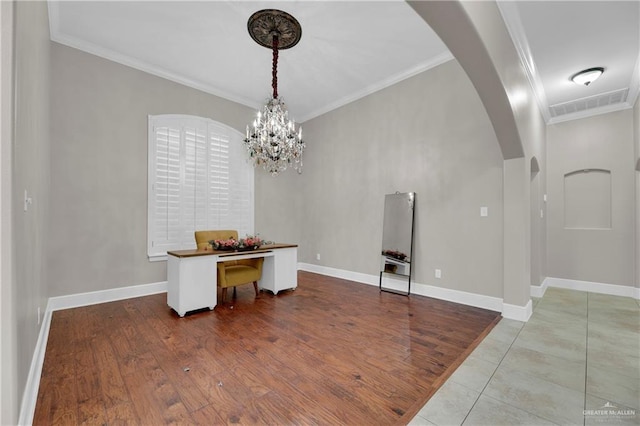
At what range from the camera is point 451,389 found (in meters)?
1.98

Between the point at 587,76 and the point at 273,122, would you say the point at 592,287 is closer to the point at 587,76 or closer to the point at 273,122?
the point at 587,76

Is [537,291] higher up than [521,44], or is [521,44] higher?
[521,44]

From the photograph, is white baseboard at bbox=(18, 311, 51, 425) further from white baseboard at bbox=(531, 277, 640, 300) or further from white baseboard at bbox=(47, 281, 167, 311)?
white baseboard at bbox=(531, 277, 640, 300)

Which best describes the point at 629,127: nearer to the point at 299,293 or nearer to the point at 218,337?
the point at 299,293

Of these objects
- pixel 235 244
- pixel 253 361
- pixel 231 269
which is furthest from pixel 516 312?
pixel 231 269

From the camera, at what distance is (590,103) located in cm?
454

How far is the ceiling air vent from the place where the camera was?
168 inches

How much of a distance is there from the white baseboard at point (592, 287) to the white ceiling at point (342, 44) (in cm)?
290

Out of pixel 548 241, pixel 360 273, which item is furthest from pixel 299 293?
pixel 548 241

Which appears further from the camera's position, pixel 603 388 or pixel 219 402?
pixel 603 388

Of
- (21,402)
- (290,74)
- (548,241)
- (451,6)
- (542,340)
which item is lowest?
(542,340)

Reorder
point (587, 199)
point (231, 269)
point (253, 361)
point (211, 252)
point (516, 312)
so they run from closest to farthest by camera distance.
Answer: point (253, 361) → point (516, 312) → point (211, 252) → point (231, 269) → point (587, 199)

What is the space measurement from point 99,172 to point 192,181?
125 centimetres

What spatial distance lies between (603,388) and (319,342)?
2162mm
